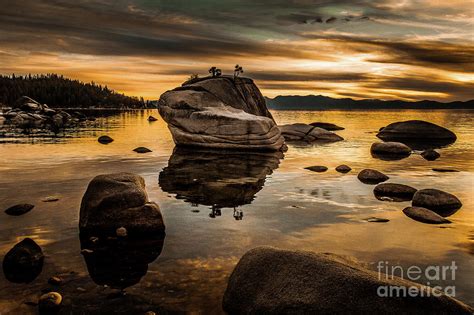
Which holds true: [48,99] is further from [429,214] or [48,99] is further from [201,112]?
[429,214]

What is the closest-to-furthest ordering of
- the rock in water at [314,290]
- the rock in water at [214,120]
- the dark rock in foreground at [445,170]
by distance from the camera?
the rock in water at [314,290], the dark rock in foreground at [445,170], the rock in water at [214,120]

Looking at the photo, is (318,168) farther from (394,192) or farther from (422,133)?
(422,133)

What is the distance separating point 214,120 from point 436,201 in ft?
55.3

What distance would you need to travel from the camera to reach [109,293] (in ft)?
22.6

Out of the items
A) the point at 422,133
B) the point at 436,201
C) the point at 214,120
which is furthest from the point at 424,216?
→ the point at 422,133

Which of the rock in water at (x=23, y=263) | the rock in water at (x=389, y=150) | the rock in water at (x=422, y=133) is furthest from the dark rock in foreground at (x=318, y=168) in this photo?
the rock in water at (x=422, y=133)

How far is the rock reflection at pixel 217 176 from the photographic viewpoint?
13984 millimetres

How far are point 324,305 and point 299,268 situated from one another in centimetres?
74

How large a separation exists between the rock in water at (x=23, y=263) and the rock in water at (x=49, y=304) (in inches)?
47.3

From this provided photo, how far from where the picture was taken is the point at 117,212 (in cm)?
1005

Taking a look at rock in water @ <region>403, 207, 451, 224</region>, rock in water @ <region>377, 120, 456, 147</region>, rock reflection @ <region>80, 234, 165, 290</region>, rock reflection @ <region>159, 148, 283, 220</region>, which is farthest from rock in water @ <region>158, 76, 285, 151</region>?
rock in water @ <region>377, 120, 456, 147</region>

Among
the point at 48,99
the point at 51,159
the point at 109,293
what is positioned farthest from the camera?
the point at 48,99

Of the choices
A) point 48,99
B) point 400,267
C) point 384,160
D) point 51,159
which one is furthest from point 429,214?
point 48,99

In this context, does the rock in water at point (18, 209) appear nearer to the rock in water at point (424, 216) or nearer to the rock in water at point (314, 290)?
the rock in water at point (314, 290)
